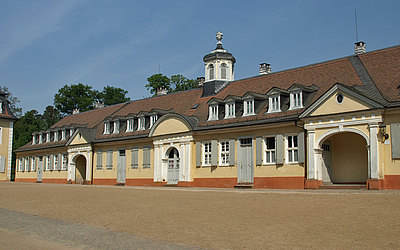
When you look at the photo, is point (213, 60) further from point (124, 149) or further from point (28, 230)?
point (28, 230)

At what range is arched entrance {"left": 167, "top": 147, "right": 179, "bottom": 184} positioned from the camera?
29016 mm

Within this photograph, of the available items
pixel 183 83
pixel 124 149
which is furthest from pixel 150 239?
pixel 183 83

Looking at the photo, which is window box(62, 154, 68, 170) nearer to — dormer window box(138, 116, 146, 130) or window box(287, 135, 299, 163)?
dormer window box(138, 116, 146, 130)

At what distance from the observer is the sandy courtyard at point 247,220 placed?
27.9 ft

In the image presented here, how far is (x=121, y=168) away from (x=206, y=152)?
8840 millimetres

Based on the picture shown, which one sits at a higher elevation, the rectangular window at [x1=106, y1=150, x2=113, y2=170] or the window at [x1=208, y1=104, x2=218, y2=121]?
the window at [x1=208, y1=104, x2=218, y2=121]

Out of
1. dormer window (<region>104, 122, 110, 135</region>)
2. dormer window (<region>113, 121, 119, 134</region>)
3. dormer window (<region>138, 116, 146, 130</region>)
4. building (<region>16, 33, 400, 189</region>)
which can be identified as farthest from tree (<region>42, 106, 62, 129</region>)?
dormer window (<region>138, 116, 146, 130</region>)

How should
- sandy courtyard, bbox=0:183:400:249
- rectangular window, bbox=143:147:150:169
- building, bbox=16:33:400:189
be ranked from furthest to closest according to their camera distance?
rectangular window, bbox=143:147:150:169, building, bbox=16:33:400:189, sandy courtyard, bbox=0:183:400:249

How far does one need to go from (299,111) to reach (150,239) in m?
15.1

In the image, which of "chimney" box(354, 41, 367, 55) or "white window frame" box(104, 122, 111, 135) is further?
"white window frame" box(104, 122, 111, 135)

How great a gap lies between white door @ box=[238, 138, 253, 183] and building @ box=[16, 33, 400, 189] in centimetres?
6

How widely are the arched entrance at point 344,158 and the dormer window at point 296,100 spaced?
2296 millimetres

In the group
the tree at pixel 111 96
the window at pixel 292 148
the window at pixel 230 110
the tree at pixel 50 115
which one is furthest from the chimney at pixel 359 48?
the tree at pixel 50 115

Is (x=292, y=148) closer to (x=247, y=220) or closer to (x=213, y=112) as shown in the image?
(x=213, y=112)
